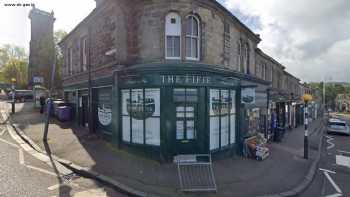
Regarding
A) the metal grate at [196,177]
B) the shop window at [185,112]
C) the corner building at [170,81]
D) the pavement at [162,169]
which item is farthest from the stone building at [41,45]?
the metal grate at [196,177]

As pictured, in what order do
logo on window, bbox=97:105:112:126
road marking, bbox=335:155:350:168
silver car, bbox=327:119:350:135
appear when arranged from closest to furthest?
road marking, bbox=335:155:350:168, logo on window, bbox=97:105:112:126, silver car, bbox=327:119:350:135

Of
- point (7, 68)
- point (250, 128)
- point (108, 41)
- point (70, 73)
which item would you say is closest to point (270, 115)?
point (250, 128)

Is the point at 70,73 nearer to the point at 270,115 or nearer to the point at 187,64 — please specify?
the point at 187,64

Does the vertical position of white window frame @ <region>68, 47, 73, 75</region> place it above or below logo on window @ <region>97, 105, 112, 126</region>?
above

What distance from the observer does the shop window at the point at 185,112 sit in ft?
27.8

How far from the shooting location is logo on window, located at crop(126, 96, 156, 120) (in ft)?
28.3

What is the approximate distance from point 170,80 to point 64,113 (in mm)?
11577

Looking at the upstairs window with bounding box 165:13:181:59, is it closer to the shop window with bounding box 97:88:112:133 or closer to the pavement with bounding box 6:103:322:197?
the shop window with bounding box 97:88:112:133

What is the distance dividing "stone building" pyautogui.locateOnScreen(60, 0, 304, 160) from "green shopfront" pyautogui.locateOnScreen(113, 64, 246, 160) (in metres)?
0.04

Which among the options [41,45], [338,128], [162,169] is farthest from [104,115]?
[41,45]

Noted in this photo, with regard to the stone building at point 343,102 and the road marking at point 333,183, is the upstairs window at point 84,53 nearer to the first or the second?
the road marking at point 333,183

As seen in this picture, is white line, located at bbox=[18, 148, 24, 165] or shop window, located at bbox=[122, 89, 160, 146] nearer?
white line, located at bbox=[18, 148, 24, 165]

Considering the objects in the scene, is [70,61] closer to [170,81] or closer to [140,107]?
[140,107]

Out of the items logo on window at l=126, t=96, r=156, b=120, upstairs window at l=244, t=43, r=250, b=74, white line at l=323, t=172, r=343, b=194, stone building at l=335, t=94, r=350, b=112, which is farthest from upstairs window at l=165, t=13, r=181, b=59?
stone building at l=335, t=94, r=350, b=112
